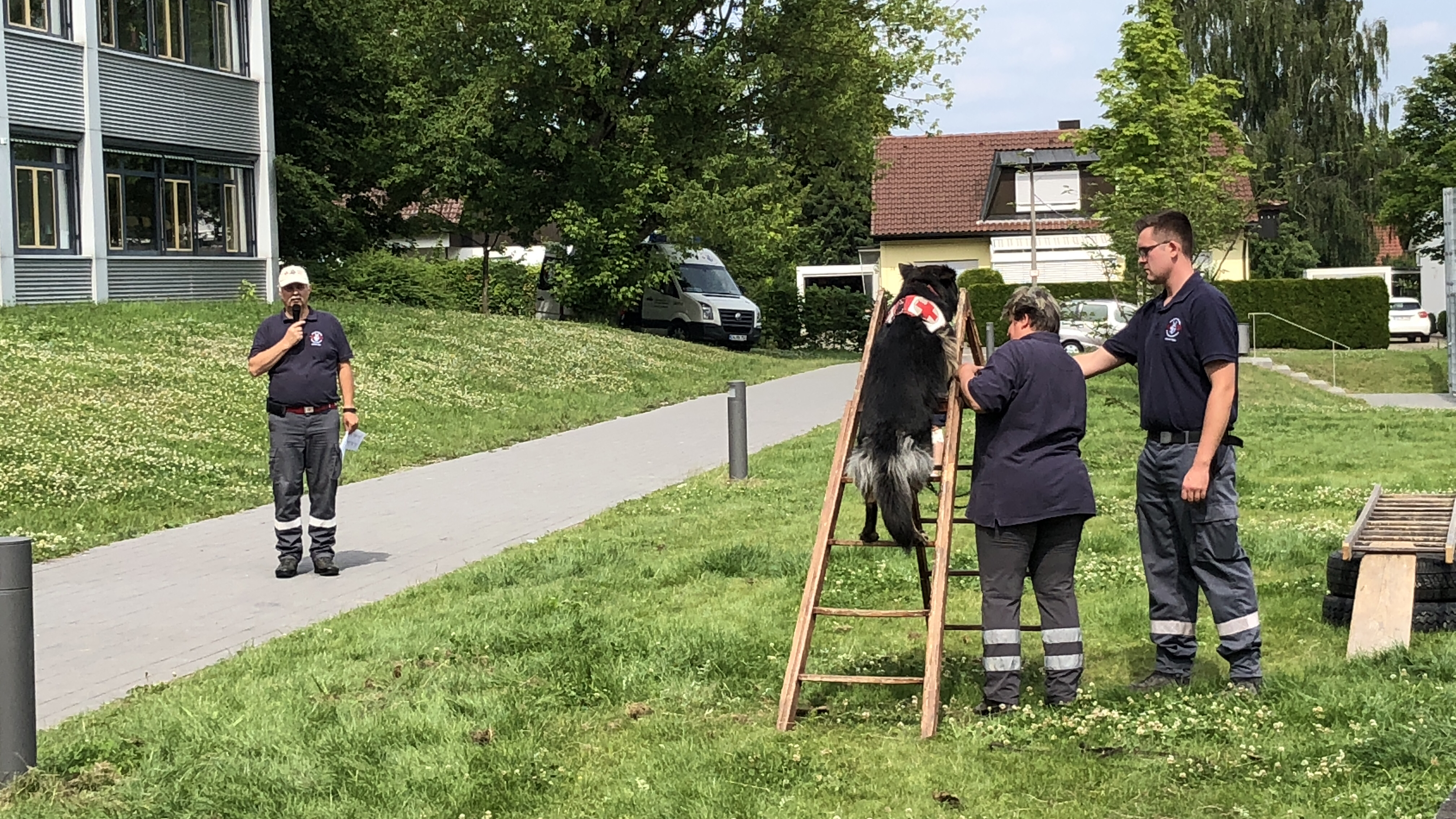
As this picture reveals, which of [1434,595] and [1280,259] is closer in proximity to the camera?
[1434,595]

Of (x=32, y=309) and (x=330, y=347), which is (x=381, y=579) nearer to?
(x=330, y=347)

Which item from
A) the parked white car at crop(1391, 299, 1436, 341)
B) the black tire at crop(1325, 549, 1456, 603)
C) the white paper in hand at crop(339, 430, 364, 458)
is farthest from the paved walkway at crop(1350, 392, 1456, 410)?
the parked white car at crop(1391, 299, 1436, 341)

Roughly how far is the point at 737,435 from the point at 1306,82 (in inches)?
2019

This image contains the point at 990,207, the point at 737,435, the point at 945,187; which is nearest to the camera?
the point at 737,435

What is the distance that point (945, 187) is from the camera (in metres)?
53.5

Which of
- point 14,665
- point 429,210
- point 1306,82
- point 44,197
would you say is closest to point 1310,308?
point 1306,82

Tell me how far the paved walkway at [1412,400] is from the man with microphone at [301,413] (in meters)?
18.3

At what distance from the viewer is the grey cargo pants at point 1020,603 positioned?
5785 millimetres

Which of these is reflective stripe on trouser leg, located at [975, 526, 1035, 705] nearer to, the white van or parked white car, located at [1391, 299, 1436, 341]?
→ the white van

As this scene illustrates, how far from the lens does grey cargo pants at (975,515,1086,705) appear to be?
5.79 m

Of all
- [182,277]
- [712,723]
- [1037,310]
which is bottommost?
[712,723]

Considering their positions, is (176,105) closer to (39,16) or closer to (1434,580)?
(39,16)

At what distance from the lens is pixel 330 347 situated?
9.67 metres

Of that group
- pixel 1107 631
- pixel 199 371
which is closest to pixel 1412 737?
pixel 1107 631
